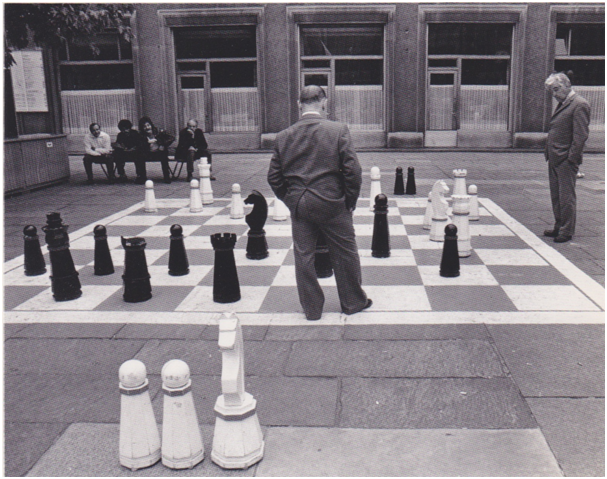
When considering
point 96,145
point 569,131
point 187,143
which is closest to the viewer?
point 569,131

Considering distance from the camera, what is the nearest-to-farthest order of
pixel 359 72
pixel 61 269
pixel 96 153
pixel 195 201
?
pixel 61 269 → pixel 195 201 → pixel 96 153 → pixel 359 72

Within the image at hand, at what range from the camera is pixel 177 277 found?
642cm

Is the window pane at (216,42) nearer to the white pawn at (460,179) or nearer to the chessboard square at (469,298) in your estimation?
the white pawn at (460,179)

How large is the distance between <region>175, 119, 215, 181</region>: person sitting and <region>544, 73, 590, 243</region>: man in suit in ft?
25.5

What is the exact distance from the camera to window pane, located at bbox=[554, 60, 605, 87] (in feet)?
66.7

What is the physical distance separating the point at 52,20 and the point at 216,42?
9429 millimetres

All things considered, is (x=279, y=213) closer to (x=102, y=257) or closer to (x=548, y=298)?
(x=102, y=257)

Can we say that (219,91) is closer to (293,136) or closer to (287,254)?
(287,254)

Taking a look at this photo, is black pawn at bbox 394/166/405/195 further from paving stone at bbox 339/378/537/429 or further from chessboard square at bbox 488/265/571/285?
paving stone at bbox 339/378/537/429

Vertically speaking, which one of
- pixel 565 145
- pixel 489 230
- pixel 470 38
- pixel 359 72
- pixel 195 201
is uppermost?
pixel 470 38

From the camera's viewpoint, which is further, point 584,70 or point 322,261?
point 584,70

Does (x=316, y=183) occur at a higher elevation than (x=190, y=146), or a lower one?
higher

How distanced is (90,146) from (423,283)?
9.98 metres

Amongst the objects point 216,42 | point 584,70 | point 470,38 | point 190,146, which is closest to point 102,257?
point 190,146
